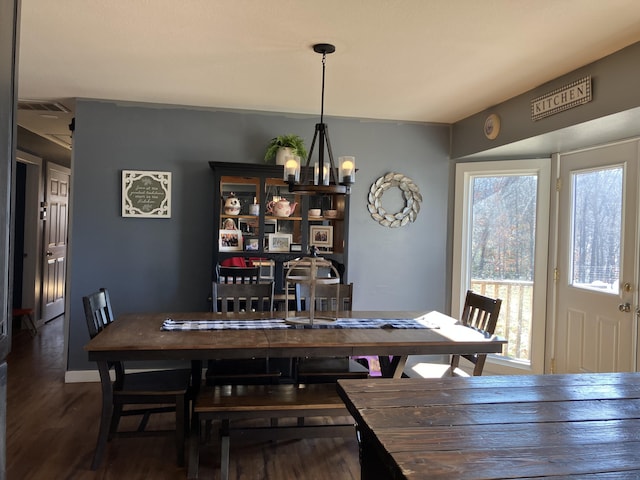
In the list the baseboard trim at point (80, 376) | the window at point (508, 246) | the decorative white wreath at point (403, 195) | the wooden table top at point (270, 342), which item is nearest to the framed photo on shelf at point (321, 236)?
the decorative white wreath at point (403, 195)

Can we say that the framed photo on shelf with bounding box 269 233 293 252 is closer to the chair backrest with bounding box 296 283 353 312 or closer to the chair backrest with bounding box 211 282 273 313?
the chair backrest with bounding box 296 283 353 312

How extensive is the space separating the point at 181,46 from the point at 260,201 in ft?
5.20

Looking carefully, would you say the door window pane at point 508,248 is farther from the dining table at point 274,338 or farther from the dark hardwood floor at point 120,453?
the dark hardwood floor at point 120,453

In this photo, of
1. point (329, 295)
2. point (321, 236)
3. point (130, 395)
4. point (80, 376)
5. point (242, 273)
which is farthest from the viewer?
point (321, 236)

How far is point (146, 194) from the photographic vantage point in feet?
13.9

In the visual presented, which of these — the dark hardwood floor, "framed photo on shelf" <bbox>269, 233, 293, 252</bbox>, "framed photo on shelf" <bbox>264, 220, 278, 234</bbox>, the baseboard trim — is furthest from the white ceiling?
the baseboard trim

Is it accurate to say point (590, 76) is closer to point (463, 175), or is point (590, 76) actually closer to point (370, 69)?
point (370, 69)

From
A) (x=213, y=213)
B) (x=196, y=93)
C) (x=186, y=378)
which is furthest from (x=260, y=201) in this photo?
(x=186, y=378)

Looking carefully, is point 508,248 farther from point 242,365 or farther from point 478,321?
point 242,365

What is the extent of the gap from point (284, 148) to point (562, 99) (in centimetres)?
208

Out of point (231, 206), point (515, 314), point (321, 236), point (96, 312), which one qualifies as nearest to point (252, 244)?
point (231, 206)

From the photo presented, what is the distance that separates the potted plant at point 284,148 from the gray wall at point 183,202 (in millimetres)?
214

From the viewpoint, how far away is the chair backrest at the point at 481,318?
9.49 ft

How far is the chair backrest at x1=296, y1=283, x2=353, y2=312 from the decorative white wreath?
1.21 metres
